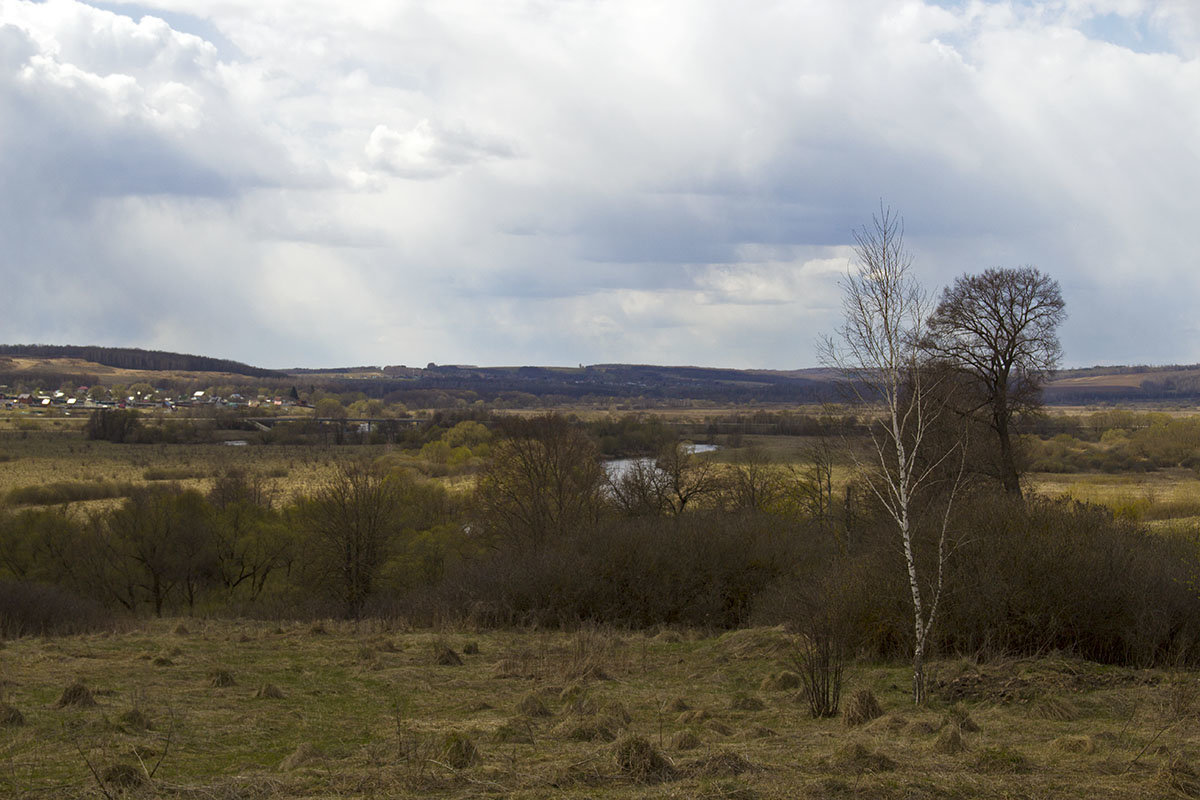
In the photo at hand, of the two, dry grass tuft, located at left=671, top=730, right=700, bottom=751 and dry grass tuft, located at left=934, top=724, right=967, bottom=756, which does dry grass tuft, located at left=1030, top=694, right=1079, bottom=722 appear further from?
dry grass tuft, located at left=671, top=730, right=700, bottom=751

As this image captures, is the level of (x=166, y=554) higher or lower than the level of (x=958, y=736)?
lower

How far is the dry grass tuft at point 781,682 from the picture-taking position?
1353 cm

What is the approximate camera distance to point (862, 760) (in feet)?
25.5

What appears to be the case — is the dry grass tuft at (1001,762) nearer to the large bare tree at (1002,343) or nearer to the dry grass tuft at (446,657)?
the dry grass tuft at (446,657)

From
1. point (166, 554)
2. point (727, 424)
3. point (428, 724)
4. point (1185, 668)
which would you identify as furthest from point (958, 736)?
point (727, 424)

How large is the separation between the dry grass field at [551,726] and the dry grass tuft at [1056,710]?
0.11 feet

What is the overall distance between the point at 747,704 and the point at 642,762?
498 centimetres

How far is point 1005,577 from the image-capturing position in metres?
16.2

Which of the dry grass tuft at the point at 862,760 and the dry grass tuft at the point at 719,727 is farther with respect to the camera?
the dry grass tuft at the point at 719,727

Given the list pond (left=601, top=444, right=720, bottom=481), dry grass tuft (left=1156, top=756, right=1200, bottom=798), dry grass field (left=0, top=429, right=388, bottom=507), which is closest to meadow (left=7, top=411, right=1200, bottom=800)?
dry grass tuft (left=1156, top=756, right=1200, bottom=798)

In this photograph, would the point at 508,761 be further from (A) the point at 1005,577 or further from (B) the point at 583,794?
(A) the point at 1005,577

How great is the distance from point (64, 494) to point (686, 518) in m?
56.7

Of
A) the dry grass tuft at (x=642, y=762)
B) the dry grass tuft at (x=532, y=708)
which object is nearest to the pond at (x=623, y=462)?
the dry grass tuft at (x=532, y=708)

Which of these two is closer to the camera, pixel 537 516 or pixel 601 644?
pixel 601 644
